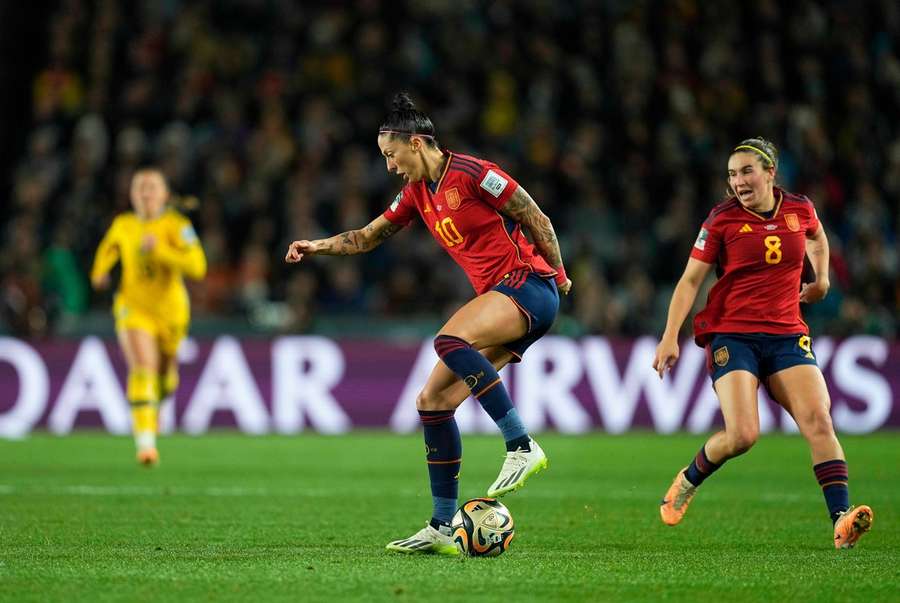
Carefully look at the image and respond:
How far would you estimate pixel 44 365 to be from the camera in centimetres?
1595

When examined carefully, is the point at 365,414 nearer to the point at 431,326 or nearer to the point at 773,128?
the point at 431,326

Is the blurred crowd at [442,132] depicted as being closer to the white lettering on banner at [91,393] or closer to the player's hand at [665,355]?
the white lettering on banner at [91,393]

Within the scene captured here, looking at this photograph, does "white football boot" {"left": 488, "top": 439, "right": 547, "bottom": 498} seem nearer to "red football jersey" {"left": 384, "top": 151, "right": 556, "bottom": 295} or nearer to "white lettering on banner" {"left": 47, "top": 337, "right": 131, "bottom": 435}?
"red football jersey" {"left": 384, "top": 151, "right": 556, "bottom": 295}

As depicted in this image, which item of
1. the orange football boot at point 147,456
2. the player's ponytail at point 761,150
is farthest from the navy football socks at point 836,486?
the orange football boot at point 147,456

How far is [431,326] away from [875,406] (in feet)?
16.4

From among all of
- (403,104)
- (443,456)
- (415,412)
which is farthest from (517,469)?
(415,412)

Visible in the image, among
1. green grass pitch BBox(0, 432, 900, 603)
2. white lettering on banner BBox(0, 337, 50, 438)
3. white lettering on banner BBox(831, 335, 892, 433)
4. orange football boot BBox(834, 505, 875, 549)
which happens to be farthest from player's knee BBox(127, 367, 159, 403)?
white lettering on banner BBox(831, 335, 892, 433)

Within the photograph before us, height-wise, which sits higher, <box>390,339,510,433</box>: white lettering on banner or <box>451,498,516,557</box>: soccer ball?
<box>390,339,510,433</box>: white lettering on banner

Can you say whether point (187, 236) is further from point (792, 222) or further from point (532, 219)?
point (792, 222)

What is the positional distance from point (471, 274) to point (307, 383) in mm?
9072

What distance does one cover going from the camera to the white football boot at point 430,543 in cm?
690

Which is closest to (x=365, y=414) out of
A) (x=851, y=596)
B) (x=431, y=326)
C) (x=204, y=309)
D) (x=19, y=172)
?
(x=431, y=326)

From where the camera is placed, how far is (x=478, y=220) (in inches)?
280

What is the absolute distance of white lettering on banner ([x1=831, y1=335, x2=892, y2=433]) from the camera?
15711 mm
